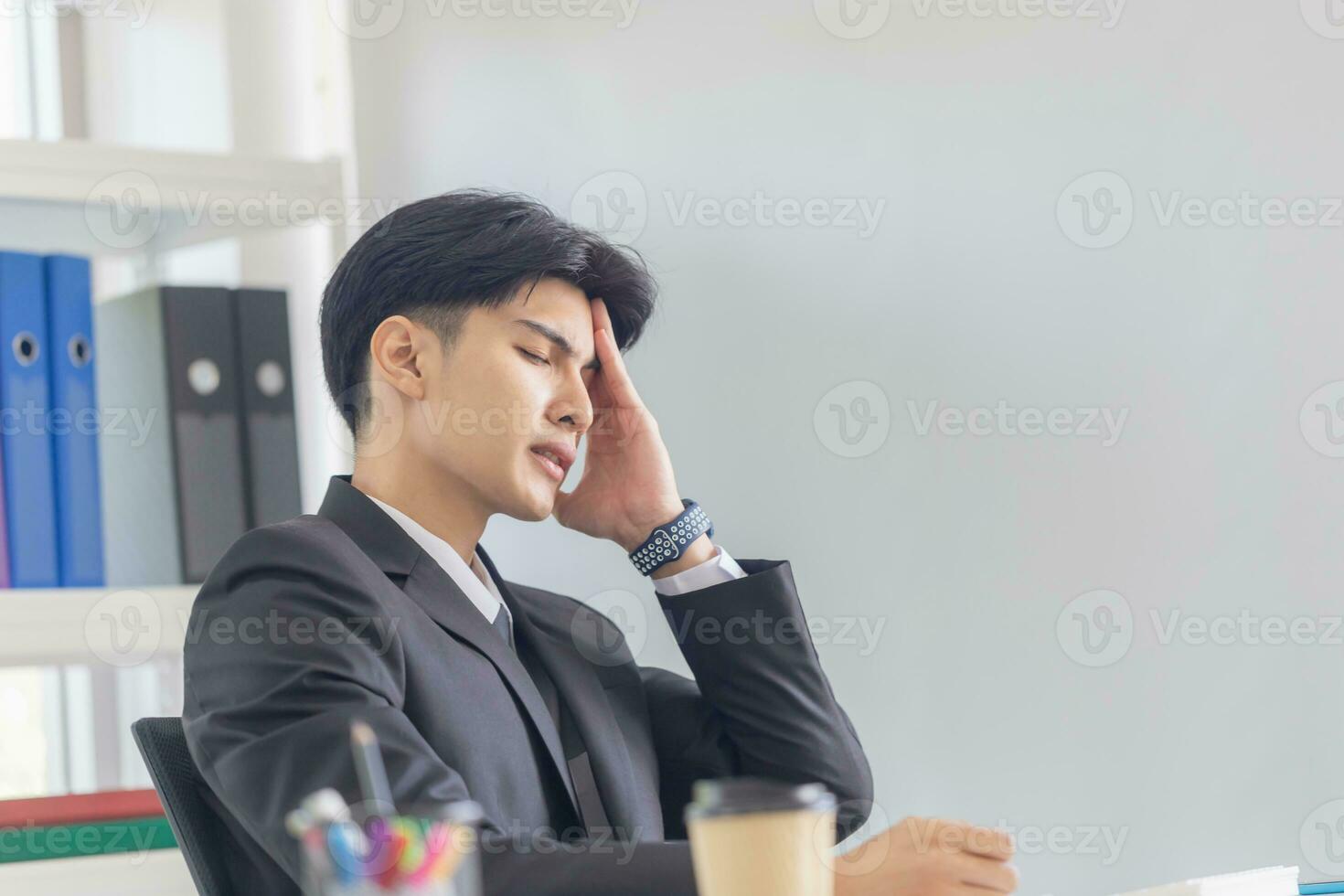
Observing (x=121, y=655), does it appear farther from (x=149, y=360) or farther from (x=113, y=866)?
(x=149, y=360)

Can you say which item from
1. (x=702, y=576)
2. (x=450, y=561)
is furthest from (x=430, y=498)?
(x=702, y=576)

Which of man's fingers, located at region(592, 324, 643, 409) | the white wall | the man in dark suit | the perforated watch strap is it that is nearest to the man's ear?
the man in dark suit

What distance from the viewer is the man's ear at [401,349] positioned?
153 centimetres

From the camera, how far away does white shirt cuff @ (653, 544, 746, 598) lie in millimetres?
1629

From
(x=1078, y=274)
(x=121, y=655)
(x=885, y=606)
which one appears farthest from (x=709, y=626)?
(x=121, y=655)

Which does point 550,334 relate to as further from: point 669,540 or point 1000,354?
point 1000,354

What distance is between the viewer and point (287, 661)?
3.79 feet

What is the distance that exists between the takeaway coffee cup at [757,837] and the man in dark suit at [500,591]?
0.44m

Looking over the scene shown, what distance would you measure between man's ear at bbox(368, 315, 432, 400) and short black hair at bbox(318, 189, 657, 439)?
0.02 meters

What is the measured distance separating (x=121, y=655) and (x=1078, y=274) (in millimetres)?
1356

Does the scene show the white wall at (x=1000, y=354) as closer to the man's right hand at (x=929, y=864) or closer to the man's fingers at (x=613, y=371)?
the man's fingers at (x=613, y=371)

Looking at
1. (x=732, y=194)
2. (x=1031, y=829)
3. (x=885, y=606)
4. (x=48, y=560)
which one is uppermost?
(x=732, y=194)

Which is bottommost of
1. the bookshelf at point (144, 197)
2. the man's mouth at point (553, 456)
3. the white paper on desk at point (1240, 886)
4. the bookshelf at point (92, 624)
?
the white paper on desk at point (1240, 886)

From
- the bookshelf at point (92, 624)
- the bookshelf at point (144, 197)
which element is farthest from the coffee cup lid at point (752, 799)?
the bookshelf at point (144, 197)
